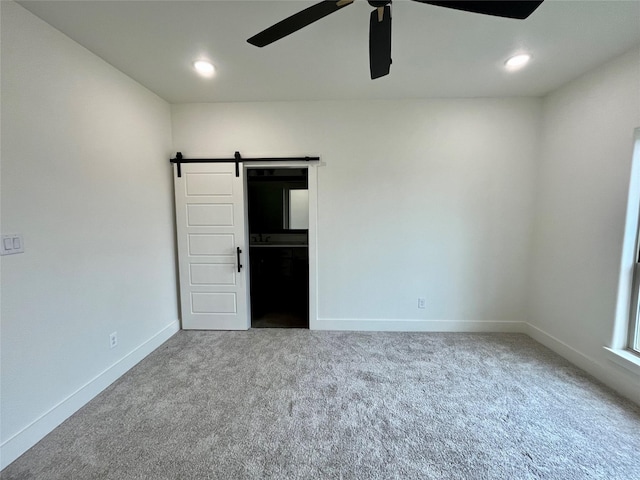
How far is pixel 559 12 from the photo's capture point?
5.37ft

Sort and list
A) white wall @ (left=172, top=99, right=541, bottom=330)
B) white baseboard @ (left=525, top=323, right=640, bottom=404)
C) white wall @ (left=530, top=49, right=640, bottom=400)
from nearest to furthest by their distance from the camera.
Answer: white baseboard @ (left=525, top=323, right=640, bottom=404), white wall @ (left=530, top=49, right=640, bottom=400), white wall @ (left=172, top=99, right=541, bottom=330)

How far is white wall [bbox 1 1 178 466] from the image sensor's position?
1.56 m

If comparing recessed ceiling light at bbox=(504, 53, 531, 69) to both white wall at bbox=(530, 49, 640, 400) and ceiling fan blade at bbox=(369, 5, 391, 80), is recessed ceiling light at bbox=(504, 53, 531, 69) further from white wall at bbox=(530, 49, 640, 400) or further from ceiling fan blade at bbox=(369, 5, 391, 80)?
ceiling fan blade at bbox=(369, 5, 391, 80)

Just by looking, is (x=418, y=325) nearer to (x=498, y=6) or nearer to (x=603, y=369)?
(x=603, y=369)

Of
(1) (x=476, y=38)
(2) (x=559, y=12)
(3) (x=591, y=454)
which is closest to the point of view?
(3) (x=591, y=454)

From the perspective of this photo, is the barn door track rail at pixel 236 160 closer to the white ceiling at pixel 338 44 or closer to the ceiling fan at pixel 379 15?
the white ceiling at pixel 338 44

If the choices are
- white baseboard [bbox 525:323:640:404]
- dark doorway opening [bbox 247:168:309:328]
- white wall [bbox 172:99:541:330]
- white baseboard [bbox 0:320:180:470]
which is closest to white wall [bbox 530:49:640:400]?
white baseboard [bbox 525:323:640:404]

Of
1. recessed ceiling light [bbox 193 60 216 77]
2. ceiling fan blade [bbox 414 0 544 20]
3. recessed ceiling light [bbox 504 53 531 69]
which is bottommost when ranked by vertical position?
ceiling fan blade [bbox 414 0 544 20]

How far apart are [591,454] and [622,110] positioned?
7.85 feet

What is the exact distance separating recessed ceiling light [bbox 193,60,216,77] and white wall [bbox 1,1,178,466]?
698 mm

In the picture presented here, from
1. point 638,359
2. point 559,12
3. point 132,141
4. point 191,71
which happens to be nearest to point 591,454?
point 638,359

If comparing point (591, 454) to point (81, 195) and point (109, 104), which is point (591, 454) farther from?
point (109, 104)

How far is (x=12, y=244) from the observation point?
1.54 m

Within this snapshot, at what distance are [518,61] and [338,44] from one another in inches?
58.2
